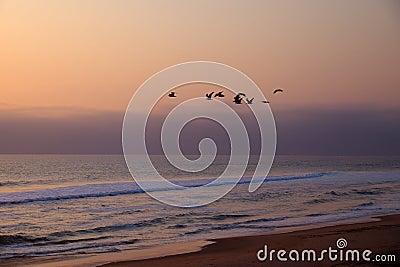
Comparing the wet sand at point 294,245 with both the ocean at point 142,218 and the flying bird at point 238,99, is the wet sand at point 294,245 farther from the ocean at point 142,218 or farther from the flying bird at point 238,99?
the flying bird at point 238,99

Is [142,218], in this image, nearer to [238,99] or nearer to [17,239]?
[17,239]

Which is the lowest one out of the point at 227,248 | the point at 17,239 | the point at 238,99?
the point at 17,239

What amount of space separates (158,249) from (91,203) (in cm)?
1197

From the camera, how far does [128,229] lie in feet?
49.8

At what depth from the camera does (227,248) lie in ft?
38.4

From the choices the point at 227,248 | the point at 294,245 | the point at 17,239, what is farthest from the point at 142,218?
the point at 294,245

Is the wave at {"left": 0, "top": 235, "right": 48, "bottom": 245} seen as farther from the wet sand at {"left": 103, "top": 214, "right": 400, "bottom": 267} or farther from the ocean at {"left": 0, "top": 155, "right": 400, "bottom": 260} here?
the wet sand at {"left": 103, "top": 214, "right": 400, "bottom": 267}

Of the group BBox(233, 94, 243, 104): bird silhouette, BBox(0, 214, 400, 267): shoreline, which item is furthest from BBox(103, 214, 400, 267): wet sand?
BBox(233, 94, 243, 104): bird silhouette

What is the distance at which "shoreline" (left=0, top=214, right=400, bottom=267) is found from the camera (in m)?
10.3

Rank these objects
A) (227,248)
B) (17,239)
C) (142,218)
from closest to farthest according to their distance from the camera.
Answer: (227,248) → (17,239) → (142,218)

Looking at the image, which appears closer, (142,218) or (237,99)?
(237,99)

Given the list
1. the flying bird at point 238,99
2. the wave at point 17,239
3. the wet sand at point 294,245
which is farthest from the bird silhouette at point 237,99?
the wave at point 17,239

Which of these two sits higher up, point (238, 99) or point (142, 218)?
point (238, 99)

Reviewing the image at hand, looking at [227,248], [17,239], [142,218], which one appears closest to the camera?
[227,248]
